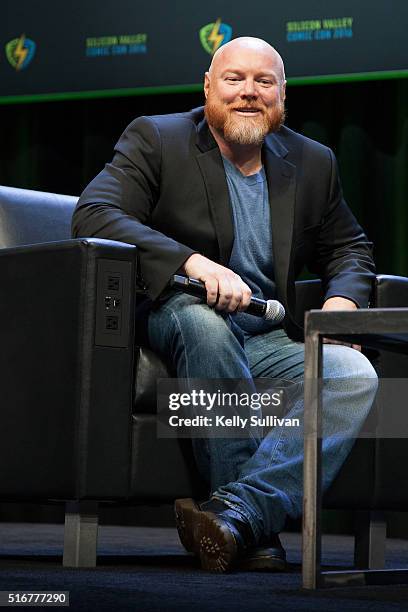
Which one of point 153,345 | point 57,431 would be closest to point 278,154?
point 153,345

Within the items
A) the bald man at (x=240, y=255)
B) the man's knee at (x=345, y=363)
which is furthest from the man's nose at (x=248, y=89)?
the man's knee at (x=345, y=363)

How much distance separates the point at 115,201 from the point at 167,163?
0.44 feet

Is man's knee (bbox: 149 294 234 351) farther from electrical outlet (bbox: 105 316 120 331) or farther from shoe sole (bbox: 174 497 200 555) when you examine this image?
shoe sole (bbox: 174 497 200 555)

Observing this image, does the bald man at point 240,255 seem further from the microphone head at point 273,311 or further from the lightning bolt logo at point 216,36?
the lightning bolt logo at point 216,36

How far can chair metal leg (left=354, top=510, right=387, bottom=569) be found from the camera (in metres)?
2.08

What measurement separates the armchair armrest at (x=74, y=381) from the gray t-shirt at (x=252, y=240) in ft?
0.96

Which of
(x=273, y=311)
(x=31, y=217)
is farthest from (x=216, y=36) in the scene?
(x=273, y=311)

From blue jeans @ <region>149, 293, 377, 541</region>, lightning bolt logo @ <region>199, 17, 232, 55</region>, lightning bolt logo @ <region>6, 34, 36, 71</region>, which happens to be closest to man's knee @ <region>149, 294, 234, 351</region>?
blue jeans @ <region>149, 293, 377, 541</region>

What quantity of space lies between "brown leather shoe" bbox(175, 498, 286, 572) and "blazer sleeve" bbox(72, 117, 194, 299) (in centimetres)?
41

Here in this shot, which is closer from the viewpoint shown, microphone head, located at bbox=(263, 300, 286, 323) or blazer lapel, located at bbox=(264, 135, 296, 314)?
microphone head, located at bbox=(263, 300, 286, 323)

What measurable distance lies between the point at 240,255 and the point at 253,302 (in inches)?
8.5

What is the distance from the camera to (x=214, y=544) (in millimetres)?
1631

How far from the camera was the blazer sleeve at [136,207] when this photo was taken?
189 cm

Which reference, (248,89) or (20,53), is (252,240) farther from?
(20,53)
